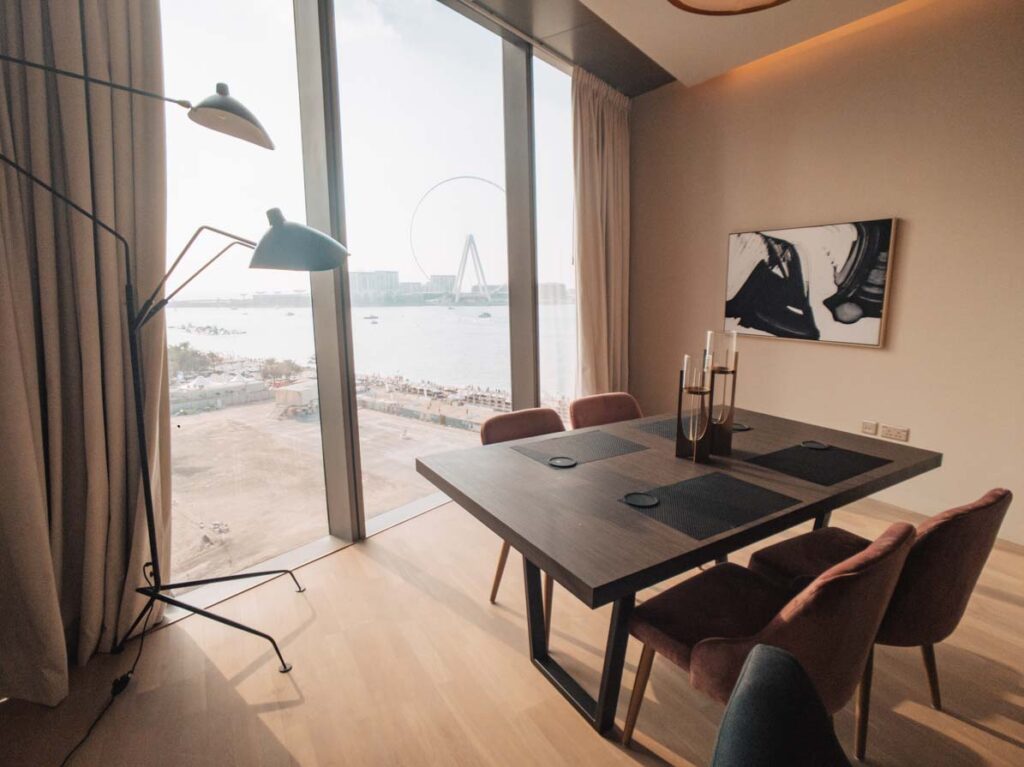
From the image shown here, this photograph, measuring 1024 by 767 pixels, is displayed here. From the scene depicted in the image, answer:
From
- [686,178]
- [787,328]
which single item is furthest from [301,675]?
[686,178]

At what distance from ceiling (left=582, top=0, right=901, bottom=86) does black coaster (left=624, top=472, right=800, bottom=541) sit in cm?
219

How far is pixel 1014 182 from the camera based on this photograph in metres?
2.41

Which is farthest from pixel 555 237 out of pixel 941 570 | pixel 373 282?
pixel 941 570

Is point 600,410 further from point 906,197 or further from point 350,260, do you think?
point 906,197

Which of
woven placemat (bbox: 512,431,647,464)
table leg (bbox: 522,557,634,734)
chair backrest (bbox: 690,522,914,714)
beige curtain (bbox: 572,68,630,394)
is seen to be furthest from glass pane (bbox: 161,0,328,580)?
chair backrest (bbox: 690,522,914,714)

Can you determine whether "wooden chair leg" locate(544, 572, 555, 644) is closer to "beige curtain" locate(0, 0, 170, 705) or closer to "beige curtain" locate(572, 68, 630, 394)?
"beige curtain" locate(0, 0, 170, 705)

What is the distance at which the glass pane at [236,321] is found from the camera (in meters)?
1.99

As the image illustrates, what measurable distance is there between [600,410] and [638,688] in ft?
4.30

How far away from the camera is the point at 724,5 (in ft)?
5.91

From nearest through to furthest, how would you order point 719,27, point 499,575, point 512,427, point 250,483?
point 499,575, point 512,427, point 250,483, point 719,27

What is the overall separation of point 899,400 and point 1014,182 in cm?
116

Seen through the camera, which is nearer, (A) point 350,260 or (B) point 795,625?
(B) point 795,625

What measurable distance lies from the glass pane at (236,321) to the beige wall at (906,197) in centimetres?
274

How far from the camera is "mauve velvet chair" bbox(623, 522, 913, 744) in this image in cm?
101
